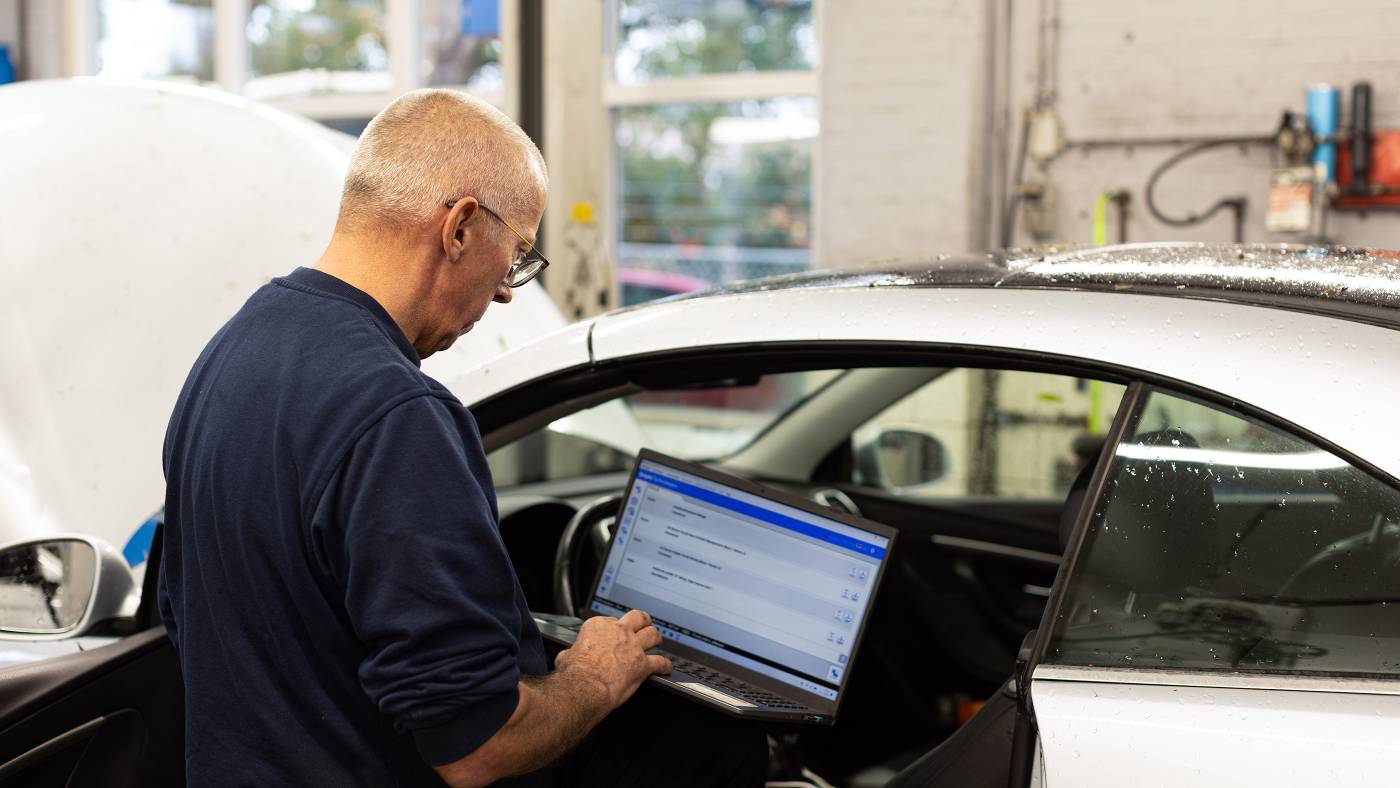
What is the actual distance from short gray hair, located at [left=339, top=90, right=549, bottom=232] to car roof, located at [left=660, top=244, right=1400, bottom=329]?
439mm

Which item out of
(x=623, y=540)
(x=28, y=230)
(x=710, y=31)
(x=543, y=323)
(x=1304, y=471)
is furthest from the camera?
(x=710, y=31)

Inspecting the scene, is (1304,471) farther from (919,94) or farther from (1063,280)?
(919,94)

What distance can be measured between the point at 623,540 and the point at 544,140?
4233 millimetres

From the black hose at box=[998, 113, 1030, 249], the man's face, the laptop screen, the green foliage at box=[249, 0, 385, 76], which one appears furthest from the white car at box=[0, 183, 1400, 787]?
the green foliage at box=[249, 0, 385, 76]

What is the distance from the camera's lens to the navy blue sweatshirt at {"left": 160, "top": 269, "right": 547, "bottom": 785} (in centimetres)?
118

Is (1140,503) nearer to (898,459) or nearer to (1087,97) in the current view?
(898,459)

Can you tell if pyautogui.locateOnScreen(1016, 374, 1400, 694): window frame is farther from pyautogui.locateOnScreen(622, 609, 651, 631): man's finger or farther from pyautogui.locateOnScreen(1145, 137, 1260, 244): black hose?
pyautogui.locateOnScreen(1145, 137, 1260, 244): black hose

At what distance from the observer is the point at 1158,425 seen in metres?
1.27

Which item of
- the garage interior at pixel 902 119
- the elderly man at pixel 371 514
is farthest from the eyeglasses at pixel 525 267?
the garage interior at pixel 902 119

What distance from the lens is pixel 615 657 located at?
1.50 meters

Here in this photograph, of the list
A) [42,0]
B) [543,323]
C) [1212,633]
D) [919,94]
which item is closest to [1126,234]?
[919,94]

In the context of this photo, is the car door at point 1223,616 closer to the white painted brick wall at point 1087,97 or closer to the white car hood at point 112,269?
the white car hood at point 112,269

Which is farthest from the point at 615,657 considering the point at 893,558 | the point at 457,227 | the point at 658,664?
the point at 893,558

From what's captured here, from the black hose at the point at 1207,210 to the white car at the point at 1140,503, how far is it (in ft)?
12.5
